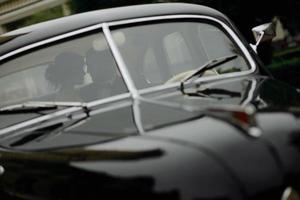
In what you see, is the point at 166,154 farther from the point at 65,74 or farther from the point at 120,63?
the point at 65,74

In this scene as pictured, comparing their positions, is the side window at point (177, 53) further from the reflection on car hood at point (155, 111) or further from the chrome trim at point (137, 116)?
the chrome trim at point (137, 116)

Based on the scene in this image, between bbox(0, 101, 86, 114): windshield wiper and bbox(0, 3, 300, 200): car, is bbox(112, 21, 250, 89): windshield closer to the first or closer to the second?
bbox(0, 3, 300, 200): car

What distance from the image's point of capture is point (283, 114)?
7.76 ft

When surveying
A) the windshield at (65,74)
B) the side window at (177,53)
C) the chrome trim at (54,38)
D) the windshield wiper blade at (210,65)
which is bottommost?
the windshield wiper blade at (210,65)

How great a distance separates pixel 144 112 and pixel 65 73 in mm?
841

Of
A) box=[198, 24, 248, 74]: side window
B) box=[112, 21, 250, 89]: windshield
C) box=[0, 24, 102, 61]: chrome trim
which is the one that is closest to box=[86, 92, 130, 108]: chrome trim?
box=[112, 21, 250, 89]: windshield

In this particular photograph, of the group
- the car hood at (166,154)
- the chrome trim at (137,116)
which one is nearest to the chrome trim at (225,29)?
the chrome trim at (137,116)

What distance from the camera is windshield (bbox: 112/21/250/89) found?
333cm

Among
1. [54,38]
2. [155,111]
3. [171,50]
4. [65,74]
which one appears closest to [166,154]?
[155,111]

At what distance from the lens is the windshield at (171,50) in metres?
3.33

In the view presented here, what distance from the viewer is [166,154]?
6.82ft

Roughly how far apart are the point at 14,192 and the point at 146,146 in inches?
29.1

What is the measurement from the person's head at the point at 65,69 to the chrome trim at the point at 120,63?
176mm

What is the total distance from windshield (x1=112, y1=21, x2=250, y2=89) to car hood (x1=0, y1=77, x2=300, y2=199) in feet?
1.99
